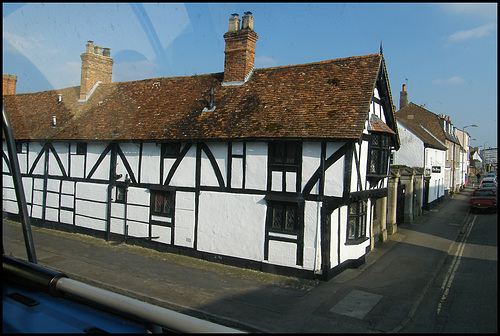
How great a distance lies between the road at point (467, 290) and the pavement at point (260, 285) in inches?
14.2

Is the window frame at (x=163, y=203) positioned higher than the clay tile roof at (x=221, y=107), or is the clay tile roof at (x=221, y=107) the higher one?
the clay tile roof at (x=221, y=107)

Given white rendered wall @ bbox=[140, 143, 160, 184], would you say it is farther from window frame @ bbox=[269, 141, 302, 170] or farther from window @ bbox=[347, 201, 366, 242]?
window @ bbox=[347, 201, 366, 242]

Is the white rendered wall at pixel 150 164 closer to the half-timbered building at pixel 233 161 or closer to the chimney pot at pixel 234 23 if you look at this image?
the half-timbered building at pixel 233 161

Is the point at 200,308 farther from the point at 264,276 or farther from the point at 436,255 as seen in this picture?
the point at 436,255

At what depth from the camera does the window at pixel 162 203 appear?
1267 centimetres

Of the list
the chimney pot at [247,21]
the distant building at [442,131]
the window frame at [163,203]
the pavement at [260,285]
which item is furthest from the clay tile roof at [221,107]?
the distant building at [442,131]

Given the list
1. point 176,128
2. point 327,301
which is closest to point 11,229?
point 327,301

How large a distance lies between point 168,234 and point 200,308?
510cm

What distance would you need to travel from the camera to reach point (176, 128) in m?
12.8

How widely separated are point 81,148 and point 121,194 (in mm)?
2654

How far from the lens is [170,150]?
42.1 feet

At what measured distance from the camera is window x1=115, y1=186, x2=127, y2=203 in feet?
45.0

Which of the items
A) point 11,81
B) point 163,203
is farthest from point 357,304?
point 11,81

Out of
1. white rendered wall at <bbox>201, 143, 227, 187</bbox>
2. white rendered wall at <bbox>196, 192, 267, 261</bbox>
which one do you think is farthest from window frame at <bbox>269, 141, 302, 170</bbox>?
white rendered wall at <bbox>201, 143, 227, 187</bbox>
